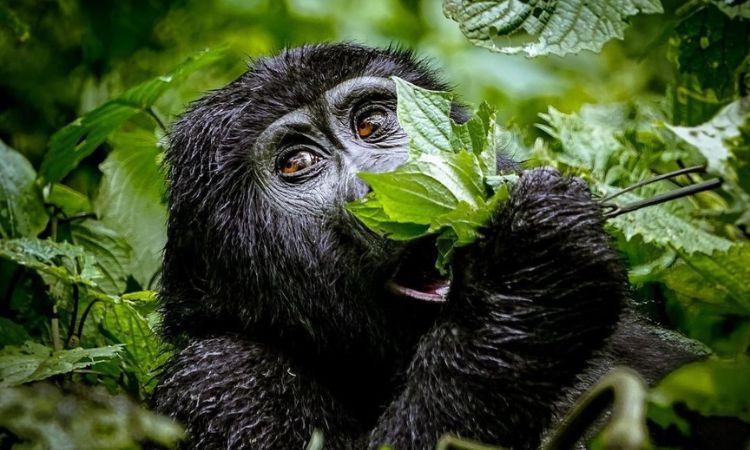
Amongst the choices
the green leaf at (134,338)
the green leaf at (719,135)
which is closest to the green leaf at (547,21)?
the green leaf at (719,135)

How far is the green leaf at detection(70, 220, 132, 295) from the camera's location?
15.2ft

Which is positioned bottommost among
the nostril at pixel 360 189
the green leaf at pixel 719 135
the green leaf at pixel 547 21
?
the nostril at pixel 360 189

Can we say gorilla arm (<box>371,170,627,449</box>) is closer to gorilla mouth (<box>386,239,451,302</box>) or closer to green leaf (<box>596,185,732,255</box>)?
gorilla mouth (<box>386,239,451,302</box>)

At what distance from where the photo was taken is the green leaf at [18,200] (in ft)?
14.5

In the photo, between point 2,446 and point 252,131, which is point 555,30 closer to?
point 252,131

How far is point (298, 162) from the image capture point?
353 centimetres

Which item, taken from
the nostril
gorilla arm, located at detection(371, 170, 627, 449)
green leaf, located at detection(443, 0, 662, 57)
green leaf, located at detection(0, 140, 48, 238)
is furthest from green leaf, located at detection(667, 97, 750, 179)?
→ green leaf, located at detection(0, 140, 48, 238)

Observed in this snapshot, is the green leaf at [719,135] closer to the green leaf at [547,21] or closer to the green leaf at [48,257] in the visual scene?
the green leaf at [547,21]

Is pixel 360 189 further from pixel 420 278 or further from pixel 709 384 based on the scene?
pixel 709 384

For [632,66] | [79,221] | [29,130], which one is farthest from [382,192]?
[632,66]

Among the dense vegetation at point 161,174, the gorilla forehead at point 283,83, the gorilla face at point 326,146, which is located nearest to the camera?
the dense vegetation at point 161,174

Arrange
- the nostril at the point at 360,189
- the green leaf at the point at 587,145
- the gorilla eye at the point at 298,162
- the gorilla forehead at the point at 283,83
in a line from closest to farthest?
the nostril at the point at 360,189 → the gorilla eye at the point at 298,162 → the gorilla forehead at the point at 283,83 → the green leaf at the point at 587,145

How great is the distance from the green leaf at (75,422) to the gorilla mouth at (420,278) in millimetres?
1338

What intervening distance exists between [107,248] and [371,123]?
176 centimetres
